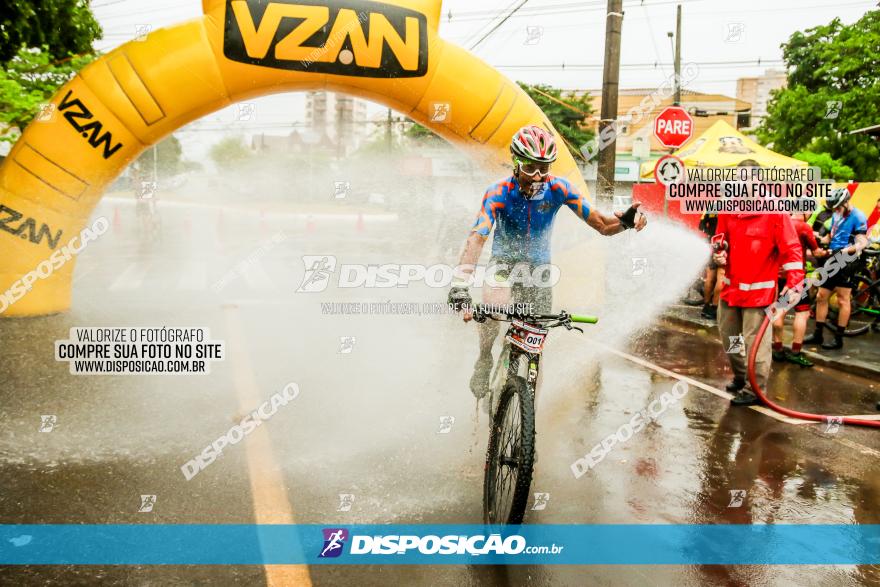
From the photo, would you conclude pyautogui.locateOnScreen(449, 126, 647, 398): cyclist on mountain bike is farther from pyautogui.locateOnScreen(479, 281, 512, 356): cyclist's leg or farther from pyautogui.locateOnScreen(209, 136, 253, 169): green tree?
pyautogui.locateOnScreen(209, 136, 253, 169): green tree

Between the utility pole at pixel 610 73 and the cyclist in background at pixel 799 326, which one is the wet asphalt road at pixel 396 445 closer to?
the cyclist in background at pixel 799 326

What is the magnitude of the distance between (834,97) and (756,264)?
2372cm

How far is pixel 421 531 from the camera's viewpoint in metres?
3.66

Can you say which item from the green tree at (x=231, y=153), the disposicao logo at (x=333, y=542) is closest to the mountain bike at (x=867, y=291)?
the disposicao logo at (x=333, y=542)

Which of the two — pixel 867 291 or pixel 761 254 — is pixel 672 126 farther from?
pixel 761 254

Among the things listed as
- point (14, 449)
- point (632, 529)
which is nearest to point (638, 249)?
point (632, 529)

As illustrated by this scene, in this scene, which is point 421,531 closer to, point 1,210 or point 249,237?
point 1,210

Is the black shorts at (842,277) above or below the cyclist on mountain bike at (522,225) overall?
below

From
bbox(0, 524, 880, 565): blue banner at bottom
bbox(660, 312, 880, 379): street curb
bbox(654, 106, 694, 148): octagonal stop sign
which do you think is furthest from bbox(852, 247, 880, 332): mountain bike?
bbox(0, 524, 880, 565): blue banner at bottom

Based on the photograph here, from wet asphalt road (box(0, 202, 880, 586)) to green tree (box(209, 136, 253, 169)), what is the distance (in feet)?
6.58

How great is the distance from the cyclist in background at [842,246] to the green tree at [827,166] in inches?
589

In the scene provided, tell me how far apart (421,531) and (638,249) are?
10.7 m

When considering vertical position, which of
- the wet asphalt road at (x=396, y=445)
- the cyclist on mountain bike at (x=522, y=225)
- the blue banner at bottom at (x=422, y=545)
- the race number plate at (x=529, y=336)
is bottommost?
the blue banner at bottom at (x=422, y=545)

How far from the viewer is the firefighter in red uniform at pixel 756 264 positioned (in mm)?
6172
